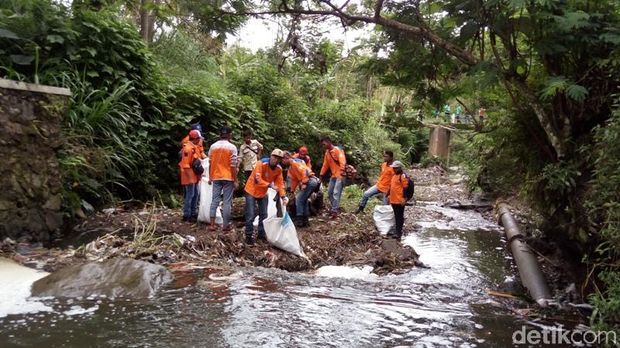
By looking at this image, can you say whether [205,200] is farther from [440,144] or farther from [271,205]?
[440,144]

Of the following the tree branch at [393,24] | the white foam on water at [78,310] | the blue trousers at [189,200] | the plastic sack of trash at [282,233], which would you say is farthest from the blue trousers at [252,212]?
the white foam on water at [78,310]

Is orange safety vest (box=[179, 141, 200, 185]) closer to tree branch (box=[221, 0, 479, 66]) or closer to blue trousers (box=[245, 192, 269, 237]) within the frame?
blue trousers (box=[245, 192, 269, 237])

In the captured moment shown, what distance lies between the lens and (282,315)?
4793 millimetres

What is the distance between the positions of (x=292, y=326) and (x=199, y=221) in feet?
15.1

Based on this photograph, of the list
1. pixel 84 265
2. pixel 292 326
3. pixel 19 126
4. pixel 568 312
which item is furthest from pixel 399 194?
pixel 19 126

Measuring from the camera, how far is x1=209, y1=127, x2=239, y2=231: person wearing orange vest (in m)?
8.06

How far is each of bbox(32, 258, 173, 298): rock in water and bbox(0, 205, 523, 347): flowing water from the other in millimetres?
170

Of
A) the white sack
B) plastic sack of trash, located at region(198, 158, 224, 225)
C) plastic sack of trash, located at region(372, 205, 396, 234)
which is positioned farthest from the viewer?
plastic sack of trash, located at region(372, 205, 396, 234)

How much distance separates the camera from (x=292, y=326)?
14.9ft

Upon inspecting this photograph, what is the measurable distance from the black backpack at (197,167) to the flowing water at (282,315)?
2.68 m

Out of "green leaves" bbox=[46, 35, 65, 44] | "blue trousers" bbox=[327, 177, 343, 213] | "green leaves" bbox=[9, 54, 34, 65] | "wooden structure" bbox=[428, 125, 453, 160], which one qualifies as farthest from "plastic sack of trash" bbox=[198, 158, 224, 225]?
"wooden structure" bbox=[428, 125, 453, 160]

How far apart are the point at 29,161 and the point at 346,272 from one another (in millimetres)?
4985

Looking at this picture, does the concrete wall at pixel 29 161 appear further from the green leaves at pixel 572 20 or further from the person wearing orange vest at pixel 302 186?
the green leaves at pixel 572 20

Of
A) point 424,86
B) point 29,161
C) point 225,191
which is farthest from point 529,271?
point 29,161
